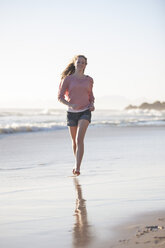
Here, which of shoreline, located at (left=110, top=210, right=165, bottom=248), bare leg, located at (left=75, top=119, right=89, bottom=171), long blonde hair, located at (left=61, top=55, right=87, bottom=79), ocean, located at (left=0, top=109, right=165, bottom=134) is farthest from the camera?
ocean, located at (left=0, top=109, right=165, bottom=134)

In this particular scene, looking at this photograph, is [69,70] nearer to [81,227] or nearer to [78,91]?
[78,91]

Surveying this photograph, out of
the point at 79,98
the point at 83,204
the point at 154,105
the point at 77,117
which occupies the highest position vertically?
the point at 154,105

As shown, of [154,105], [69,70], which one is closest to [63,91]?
[69,70]

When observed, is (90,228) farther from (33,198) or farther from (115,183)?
(115,183)

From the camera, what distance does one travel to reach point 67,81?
6.34 meters

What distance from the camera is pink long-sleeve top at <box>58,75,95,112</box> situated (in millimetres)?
6281

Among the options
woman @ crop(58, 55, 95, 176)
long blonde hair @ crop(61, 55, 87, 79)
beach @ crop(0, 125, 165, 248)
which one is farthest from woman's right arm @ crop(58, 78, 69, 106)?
beach @ crop(0, 125, 165, 248)

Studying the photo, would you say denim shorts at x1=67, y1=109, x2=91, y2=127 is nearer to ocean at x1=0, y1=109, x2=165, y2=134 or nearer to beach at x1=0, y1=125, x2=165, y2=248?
beach at x1=0, y1=125, x2=165, y2=248

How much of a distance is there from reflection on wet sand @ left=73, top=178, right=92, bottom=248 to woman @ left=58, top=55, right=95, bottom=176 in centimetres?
215

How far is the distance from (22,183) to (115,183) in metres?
1.17

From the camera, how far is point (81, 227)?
10.2 ft

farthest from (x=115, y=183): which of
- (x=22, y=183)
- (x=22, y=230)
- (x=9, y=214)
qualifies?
(x=22, y=230)

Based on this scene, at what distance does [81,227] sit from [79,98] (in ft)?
11.1

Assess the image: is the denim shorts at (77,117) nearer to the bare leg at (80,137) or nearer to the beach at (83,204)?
the bare leg at (80,137)
